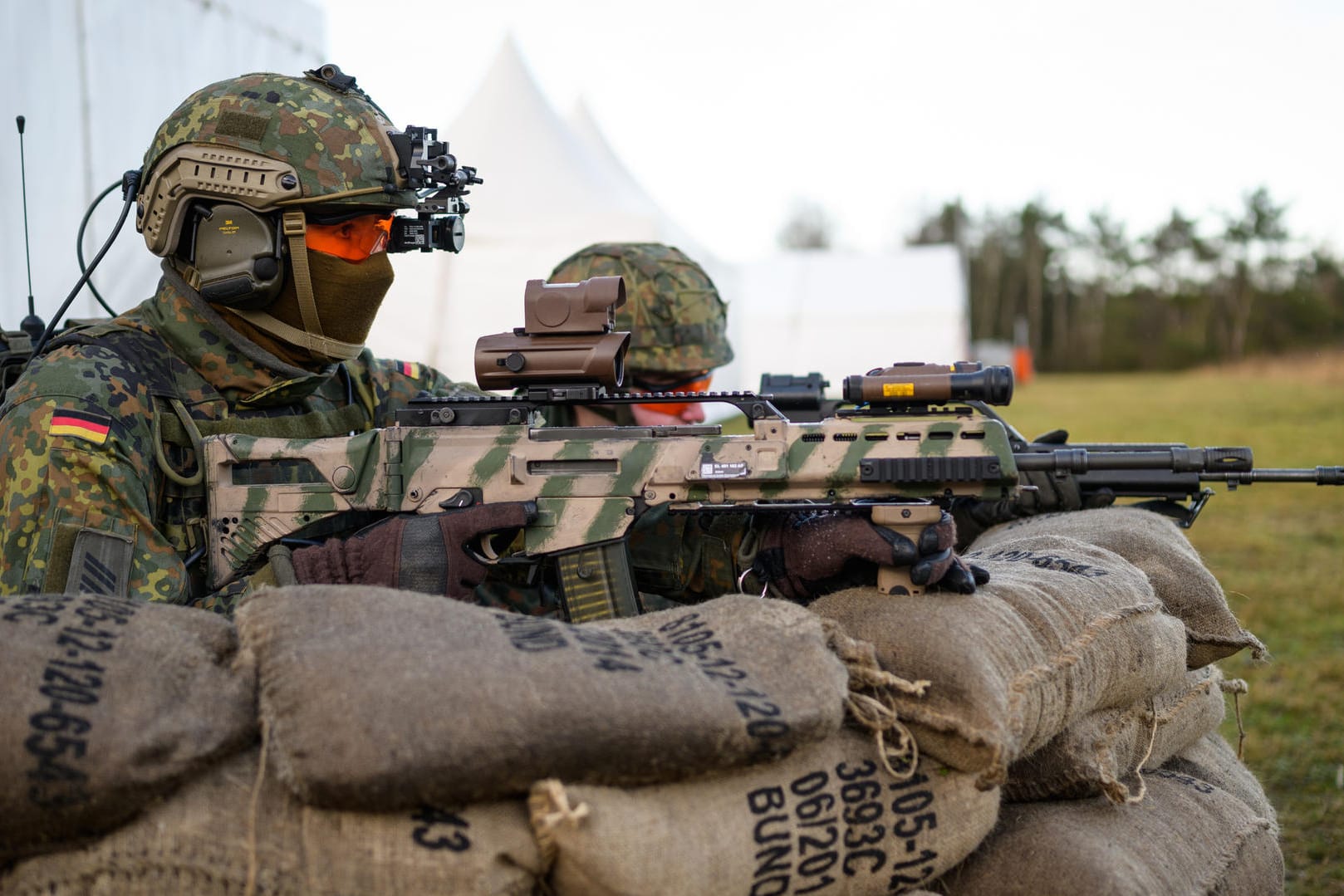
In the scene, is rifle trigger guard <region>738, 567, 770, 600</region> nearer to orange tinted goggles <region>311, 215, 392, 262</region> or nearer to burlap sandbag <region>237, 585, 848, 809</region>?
burlap sandbag <region>237, 585, 848, 809</region>

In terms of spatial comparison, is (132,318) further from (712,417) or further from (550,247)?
(712,417)

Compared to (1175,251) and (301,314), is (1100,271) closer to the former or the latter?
(1175,251)

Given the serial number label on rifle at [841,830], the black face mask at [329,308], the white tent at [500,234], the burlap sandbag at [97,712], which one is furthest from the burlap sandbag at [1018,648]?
the white tent at [500,234]

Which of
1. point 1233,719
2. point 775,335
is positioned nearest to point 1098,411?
point 775,335

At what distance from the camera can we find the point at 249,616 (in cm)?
193

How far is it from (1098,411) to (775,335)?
28.3ft

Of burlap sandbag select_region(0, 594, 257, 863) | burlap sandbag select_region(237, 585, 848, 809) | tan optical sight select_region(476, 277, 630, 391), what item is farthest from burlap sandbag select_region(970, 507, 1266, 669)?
burlap sandbag select_region(0, 594, 257, 863)

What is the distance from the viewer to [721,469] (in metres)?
2.62

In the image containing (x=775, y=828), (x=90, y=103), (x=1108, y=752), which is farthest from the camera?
(x=90, y=103)

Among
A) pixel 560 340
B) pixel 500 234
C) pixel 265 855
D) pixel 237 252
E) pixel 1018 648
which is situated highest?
pixel 500 234

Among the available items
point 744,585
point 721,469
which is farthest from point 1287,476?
point 721,469

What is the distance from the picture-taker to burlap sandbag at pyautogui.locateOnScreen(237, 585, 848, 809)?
1.70m

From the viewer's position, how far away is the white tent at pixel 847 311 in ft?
62.3

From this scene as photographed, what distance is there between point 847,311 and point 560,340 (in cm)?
1744
